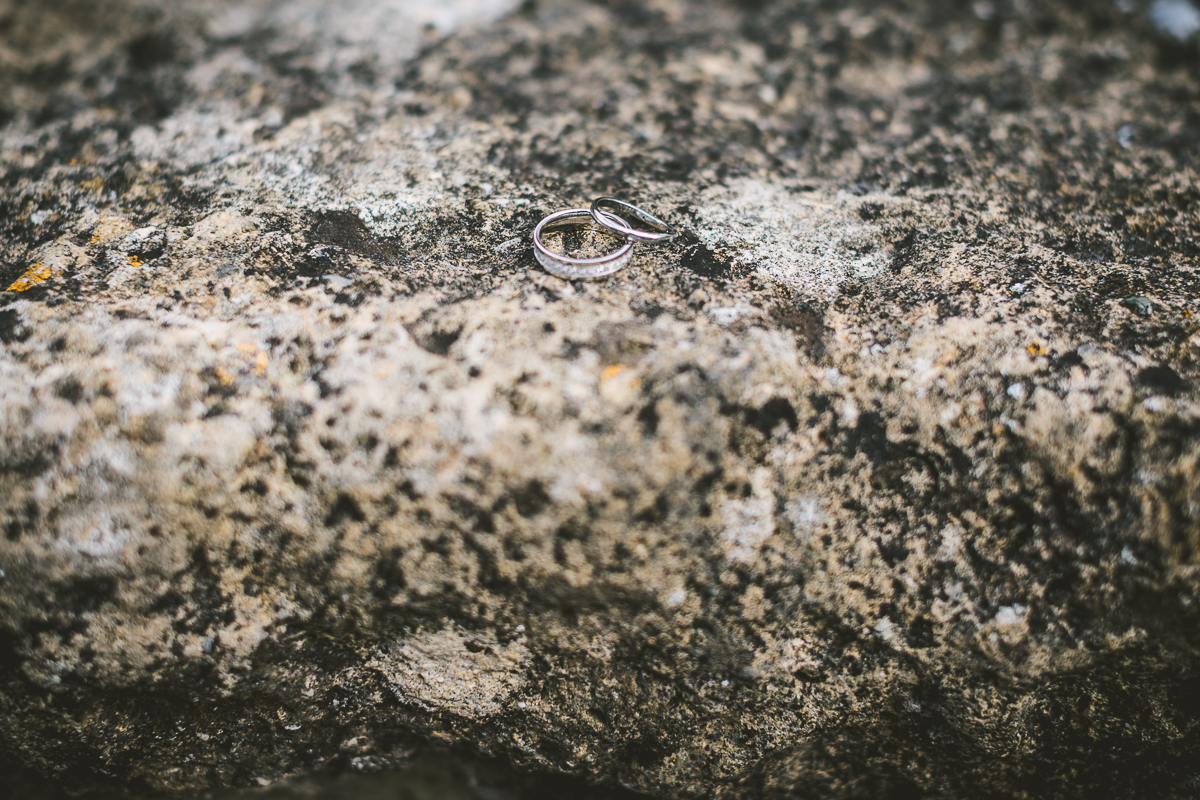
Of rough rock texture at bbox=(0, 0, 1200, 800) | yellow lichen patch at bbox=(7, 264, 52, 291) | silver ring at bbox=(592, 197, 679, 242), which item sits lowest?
rough rock texture at bbox=(0, 0, 1200, 800)

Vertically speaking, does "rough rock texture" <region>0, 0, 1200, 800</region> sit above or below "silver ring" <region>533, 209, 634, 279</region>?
below

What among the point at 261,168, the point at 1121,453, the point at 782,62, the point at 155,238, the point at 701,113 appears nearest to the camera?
the point at 1121,453

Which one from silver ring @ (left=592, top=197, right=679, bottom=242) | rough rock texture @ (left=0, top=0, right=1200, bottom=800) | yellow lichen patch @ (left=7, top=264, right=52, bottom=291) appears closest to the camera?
rough rock texture @ (left=0, top=0, right=1200, bottom=800)

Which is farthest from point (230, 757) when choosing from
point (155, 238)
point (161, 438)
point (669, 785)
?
point (155, 238)

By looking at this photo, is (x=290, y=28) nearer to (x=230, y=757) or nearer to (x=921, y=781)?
(x=230, y=757)

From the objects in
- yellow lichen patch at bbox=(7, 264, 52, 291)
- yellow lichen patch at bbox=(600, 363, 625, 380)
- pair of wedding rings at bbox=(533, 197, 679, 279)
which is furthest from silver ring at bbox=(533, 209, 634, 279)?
yellow lichen patch at bbox=(7, 264, 52, 291)

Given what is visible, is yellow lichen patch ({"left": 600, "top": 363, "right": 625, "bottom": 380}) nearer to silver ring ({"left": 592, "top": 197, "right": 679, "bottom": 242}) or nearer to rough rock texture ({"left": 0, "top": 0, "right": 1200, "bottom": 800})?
rough rock texture ({"left": 0, "top": 0, "right": 1200, "bottom": 800})

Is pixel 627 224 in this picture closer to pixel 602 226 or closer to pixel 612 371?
pixel 602 226
